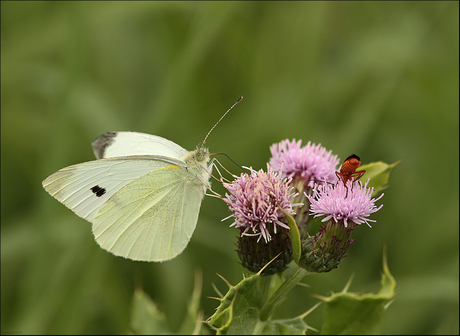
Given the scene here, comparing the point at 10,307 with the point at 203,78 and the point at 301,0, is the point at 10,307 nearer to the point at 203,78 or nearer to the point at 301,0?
the point at 203,78

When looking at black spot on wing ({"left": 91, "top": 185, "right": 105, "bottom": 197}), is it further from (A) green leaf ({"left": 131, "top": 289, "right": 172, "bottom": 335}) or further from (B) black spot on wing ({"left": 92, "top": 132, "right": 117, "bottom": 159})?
(A) green leaf ({"left": 131, "top": 289, "right": 172, "bottom": 335})

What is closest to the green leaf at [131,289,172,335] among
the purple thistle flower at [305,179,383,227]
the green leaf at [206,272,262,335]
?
the green leaf at [206,272,262,335]

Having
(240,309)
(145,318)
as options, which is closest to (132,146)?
(145,318)

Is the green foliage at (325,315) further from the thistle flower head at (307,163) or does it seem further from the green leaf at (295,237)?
the thistle flower head at (307,163)

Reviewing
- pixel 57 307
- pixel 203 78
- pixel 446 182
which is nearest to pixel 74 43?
pixel 203 78

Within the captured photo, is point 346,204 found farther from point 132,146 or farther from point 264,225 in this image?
point 132,146

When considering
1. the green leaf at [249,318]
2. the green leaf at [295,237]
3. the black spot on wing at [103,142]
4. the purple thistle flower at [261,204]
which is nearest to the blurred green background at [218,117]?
the black spot on wing at [103,142]
